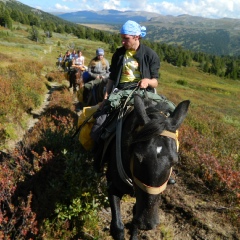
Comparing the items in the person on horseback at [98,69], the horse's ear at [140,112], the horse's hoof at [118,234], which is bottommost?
the horse's hoof at [118,234]

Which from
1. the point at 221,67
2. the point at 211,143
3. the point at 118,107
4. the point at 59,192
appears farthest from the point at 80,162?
the point at 221,67

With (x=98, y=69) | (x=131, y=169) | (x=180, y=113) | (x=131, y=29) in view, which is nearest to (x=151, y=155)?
(x=131, y=169)

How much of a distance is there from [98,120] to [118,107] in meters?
0.49

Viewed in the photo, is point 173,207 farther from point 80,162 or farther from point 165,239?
point 80,162

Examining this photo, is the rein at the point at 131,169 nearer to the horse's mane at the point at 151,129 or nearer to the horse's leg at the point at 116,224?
the horse's mane at the point at 151,129

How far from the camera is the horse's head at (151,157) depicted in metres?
2.62

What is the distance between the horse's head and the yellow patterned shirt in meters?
2.01

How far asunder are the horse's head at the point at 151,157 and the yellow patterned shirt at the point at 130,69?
201 cm

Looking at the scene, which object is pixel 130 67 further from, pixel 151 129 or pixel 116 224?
pixel 116 224

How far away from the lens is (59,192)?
426 cm

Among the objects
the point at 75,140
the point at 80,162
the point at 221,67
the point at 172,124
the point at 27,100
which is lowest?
the point at 221,67

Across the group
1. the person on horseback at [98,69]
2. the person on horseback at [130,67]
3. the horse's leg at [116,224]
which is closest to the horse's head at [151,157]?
the horse's leg at [116,224]

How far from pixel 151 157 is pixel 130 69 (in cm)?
250

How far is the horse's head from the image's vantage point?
8.59 feet
